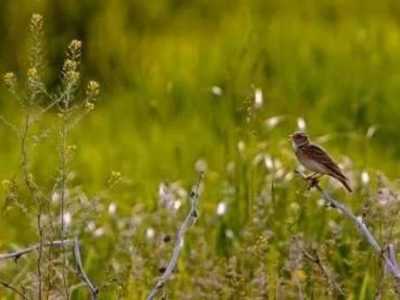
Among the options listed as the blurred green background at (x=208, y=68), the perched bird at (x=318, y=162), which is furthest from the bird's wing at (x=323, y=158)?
the blurred green background at (x=208, y=68)

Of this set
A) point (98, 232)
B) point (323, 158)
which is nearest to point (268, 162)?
point (98, 232)

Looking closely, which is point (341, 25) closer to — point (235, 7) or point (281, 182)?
point (235, 7)

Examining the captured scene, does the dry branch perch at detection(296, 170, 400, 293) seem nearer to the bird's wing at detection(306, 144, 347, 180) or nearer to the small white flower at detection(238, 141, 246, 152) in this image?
the bird's wing at detection(306, 144, 347, 180)

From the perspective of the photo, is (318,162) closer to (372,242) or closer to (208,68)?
(372,242)

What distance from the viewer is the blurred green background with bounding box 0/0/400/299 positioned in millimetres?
7570

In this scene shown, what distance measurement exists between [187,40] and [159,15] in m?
0.54

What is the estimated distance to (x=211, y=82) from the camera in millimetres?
9102

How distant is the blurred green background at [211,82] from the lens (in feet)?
24.8

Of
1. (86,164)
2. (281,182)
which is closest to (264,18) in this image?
(86,164)

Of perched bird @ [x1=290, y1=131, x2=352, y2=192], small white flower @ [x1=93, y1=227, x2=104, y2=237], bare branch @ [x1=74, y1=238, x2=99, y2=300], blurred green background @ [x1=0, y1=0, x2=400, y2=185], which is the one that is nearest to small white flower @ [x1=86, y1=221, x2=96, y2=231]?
small white flower @ [x1=93, y1=227, x2=104, y2=237]

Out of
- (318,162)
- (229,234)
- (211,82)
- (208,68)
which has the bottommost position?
(318,162)

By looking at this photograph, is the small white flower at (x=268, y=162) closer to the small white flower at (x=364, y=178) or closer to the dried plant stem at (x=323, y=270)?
the small white flower at (x=364, y=178)

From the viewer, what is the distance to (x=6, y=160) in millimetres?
8289

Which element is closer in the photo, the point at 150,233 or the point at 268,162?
the point at 150,233
